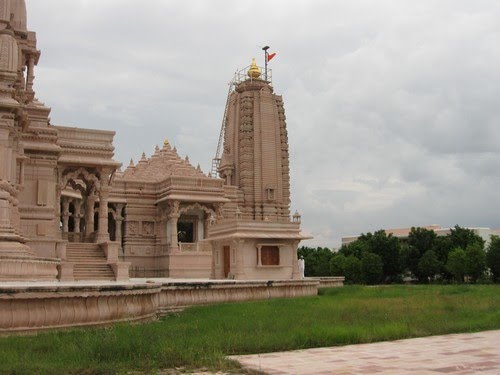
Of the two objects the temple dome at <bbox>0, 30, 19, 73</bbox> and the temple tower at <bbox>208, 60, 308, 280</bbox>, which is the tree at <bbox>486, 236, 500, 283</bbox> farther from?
the temple dome at <bbox>0, 30, 19, 73</bbox>

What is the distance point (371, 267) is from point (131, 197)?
21792 mm

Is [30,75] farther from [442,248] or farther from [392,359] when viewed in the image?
[442,248]

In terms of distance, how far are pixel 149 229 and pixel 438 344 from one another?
39.5 metres

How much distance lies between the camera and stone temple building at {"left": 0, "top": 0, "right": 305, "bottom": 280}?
78.9 feet

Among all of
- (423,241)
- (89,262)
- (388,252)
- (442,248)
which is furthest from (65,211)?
(442,248)

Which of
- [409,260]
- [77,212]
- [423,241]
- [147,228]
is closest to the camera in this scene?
[77,212]

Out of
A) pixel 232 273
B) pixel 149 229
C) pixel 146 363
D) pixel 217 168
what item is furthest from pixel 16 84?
pixel 217 168

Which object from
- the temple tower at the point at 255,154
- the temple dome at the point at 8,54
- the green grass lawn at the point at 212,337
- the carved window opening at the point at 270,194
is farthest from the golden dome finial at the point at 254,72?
the green grass lawn at the point at 212,337

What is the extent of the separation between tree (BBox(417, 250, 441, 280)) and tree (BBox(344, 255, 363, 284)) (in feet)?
17.1

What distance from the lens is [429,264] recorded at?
2092 inches

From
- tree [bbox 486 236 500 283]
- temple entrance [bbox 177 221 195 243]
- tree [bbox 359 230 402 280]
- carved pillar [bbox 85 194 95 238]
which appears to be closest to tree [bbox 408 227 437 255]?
tree [bbox 359 230 402 280]

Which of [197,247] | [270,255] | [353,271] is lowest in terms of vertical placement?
[353,271]

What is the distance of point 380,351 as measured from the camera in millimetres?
9305

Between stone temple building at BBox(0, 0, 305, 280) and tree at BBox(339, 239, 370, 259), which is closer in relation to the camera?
stone temple building at BBox(0, 0, 305, 280)
